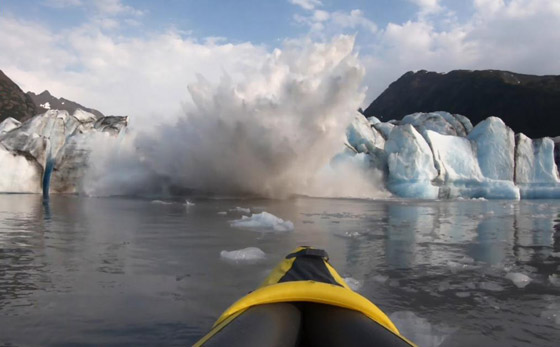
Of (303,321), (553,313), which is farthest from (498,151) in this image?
(303,321)

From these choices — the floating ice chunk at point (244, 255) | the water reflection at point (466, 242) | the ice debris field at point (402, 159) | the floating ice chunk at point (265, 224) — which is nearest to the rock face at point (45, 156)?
the ice debris field at point (402, 159)

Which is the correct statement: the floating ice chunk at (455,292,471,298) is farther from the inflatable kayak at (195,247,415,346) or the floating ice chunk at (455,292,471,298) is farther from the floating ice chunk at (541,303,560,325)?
the inflatable kayak at (195,247,415,346)

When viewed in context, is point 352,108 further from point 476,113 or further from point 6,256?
point 476,113

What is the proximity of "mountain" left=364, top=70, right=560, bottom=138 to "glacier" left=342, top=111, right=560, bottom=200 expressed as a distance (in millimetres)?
46345

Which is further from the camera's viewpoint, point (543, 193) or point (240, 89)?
point (543, 193)

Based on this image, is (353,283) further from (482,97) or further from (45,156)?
(482,97)

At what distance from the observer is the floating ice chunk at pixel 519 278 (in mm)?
3232

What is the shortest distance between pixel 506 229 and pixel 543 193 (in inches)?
714

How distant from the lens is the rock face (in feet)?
57.0

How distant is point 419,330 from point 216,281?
1.56 metres

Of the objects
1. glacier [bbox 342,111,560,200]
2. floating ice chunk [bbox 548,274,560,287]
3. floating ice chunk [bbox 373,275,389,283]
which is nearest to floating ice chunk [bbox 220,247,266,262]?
floating ice chunk [bbox 373,275,389,283]

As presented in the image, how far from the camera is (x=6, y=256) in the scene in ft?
12.7

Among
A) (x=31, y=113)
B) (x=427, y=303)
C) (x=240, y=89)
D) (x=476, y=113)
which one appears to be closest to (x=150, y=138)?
(x=240, y=89)

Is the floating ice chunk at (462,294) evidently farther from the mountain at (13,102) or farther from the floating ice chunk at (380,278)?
the mountain at (13,102)
